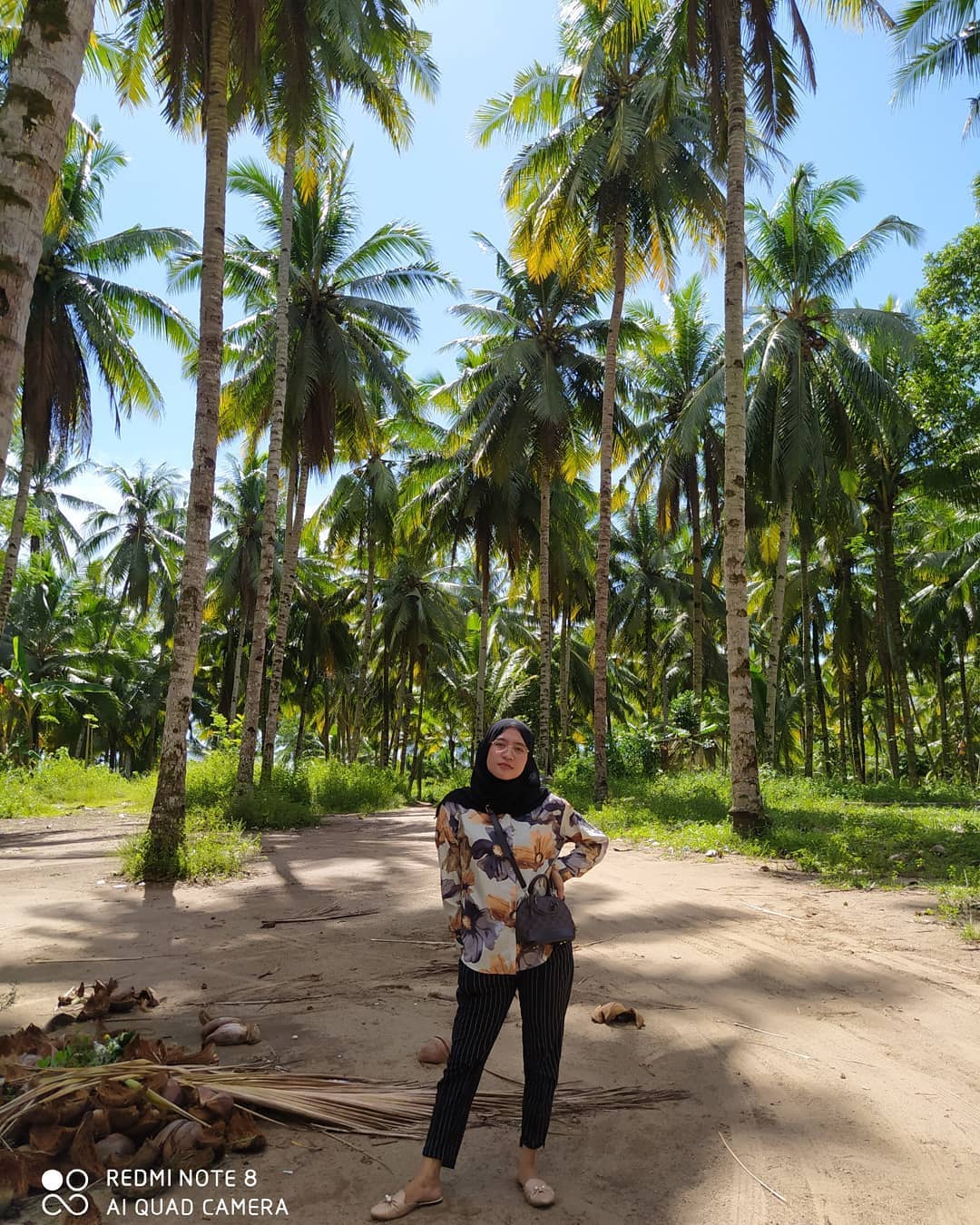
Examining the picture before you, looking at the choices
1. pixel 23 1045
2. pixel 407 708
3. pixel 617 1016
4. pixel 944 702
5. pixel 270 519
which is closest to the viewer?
pixel 23 1045

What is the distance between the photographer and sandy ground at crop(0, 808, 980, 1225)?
2715 mm

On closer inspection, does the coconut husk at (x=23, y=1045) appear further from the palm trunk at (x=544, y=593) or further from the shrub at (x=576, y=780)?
the palm trunk at (x=544, y=593)

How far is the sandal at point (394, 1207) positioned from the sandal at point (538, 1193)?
0.96 ft

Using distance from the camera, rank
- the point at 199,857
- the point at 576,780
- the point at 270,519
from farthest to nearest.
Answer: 1. the point at 576,780
2. the point at 270,519
3. the point at 199,857

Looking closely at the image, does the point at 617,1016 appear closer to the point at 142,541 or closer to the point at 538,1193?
the point at 538,1193

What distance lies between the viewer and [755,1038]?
13.3ft

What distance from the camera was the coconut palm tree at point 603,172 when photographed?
15438 millimetres

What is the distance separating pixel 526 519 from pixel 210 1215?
2305 centimetres

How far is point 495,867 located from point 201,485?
7.28 m

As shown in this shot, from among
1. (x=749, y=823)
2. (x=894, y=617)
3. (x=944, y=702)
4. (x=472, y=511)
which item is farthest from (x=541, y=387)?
(x=944, y=702)

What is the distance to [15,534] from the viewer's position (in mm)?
16812

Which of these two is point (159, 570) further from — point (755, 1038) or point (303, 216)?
point (755, 1038)

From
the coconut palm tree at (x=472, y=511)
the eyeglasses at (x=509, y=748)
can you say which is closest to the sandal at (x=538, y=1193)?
the eyeglasses at (x=509, y=748)

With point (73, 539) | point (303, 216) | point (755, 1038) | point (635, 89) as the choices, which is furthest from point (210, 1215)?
point (73, 539)
